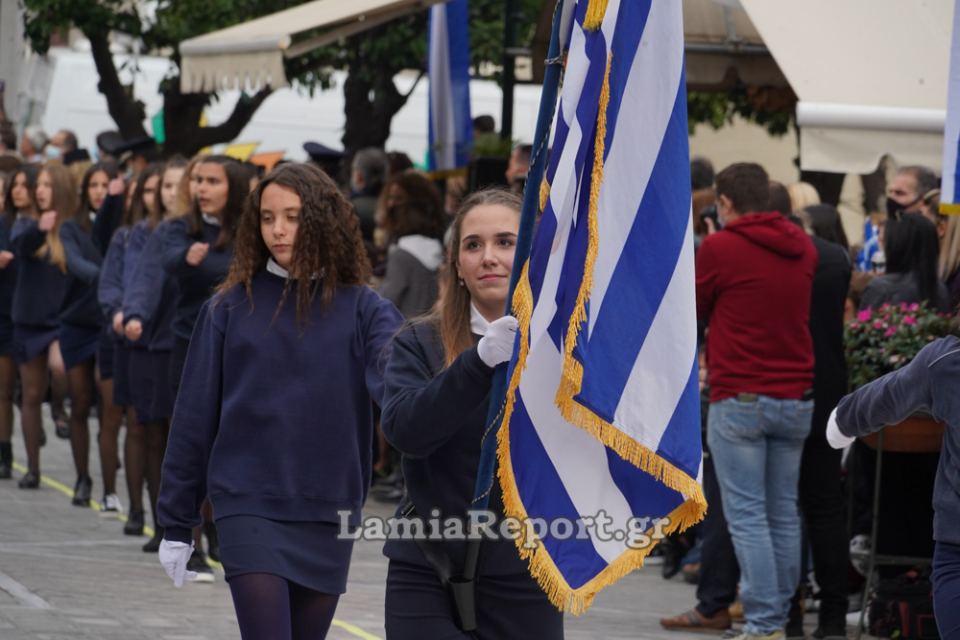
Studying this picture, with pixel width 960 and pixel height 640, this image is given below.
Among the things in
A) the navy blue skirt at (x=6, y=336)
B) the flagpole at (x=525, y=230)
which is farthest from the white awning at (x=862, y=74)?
the navy blue skirt at (x=6, y=336)

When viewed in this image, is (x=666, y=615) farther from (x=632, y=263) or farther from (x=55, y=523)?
(x=632, y=263)

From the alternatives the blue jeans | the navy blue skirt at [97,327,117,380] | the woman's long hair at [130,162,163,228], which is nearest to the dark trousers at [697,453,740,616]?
the blue jeans

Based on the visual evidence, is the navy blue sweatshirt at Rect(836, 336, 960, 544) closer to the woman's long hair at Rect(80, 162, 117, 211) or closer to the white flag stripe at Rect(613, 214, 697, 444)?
the white flag stripe at Rect(613, 214, 697, 444)

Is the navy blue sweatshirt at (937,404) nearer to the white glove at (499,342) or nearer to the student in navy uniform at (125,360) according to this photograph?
the white glove at (499,342)

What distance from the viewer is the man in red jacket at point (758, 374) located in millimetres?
8289

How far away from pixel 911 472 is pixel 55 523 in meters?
5.45

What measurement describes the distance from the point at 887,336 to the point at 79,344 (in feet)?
19.5

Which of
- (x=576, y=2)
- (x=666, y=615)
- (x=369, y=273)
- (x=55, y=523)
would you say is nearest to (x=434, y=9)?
(x=55, y=523)

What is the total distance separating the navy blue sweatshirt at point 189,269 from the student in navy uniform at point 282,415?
12.6ft

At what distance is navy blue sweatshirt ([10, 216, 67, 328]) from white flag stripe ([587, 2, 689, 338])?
9136mm

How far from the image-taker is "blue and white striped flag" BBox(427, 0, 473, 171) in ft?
48.0

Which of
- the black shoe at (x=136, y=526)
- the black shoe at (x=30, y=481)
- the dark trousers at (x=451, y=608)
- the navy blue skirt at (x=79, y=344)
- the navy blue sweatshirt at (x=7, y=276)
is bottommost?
the black shoe at (x=30, y=481)

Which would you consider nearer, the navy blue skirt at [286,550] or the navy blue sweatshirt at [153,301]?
the navy blue skirt at [286,550]

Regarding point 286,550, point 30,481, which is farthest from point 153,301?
point 286,550
